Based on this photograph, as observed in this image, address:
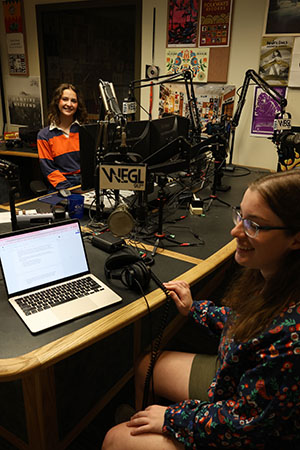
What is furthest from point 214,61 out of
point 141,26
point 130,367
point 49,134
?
point 130,367

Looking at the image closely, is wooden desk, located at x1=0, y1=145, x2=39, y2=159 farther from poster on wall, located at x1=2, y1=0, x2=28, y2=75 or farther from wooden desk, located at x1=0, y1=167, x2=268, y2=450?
wooden desk, located at x1=0, y1=167, x2=268, y2=450

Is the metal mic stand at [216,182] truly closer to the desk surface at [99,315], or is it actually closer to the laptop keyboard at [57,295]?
the desk surface at [99,315]

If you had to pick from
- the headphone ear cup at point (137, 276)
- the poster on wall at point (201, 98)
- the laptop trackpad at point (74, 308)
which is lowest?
the laptop trackpad at point (74, 308)

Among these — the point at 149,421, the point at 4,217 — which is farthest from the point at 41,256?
the point at 4,217

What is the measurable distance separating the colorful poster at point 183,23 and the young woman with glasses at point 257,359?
8.59 ft

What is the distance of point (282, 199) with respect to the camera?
0.88m

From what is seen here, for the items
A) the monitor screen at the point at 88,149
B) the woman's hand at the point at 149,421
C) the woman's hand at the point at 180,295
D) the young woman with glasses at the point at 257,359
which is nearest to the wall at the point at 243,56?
the monitor screen at the point at 88,149

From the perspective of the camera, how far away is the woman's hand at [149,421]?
1018 millimetres

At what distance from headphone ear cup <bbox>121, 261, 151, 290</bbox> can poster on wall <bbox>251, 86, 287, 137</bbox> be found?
2241mm

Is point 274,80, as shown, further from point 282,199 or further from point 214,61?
point 282,199

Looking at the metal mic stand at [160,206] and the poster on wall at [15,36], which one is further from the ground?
the poster on wall at [15,36]

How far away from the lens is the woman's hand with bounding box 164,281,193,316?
1.29 m

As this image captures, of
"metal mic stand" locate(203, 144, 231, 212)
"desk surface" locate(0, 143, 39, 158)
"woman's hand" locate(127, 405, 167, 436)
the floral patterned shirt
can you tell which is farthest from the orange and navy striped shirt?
the floral patterned shirt

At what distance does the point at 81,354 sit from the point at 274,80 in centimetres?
251
